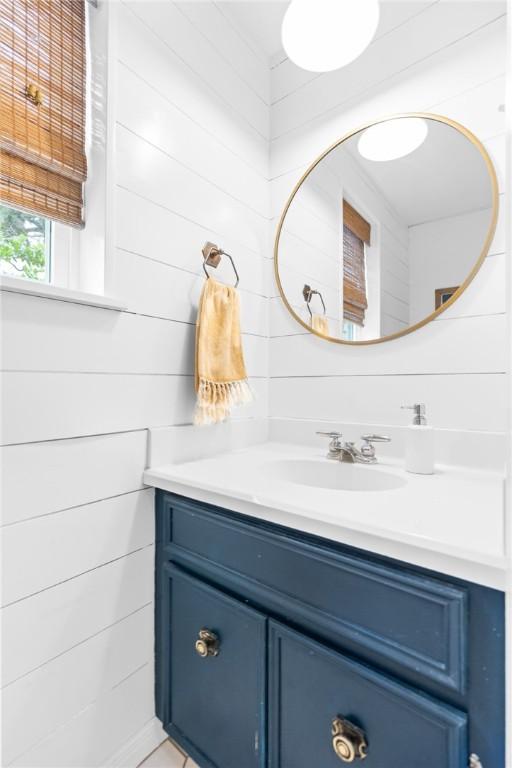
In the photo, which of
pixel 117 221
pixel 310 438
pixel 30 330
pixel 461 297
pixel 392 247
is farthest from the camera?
pixel 310 438

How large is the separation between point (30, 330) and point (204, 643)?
0.84 meters

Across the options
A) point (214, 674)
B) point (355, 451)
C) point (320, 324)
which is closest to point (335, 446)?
point (355, 451)

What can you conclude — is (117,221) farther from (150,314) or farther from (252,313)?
(252,313)

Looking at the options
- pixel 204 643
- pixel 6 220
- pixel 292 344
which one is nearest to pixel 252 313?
pixel 292 344

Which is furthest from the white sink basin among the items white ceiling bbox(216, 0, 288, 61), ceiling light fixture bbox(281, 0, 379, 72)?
white ceiling bbox(216, 0, 288, 61)

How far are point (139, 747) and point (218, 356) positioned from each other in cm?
112

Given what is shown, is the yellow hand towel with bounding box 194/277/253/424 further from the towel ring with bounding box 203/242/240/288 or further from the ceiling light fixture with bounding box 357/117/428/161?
the ceiling light fixture with bounding box 357/117/428/161

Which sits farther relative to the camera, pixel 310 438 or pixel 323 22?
pixel 310 438

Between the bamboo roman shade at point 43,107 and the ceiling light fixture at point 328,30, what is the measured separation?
0.60 metres

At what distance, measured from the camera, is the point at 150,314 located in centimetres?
105

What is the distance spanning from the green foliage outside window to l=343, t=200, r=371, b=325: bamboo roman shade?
932 millimetres

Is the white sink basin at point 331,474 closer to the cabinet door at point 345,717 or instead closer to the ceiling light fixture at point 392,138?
the cabinet door at point 345,717

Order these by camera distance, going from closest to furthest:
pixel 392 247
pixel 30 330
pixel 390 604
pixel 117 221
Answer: pixel 390 604, pixel 30 330, pixel 117 221, pixel 392 247

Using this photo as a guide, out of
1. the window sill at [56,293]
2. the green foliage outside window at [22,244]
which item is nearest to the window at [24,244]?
the green foliage outside window at [22,244]
